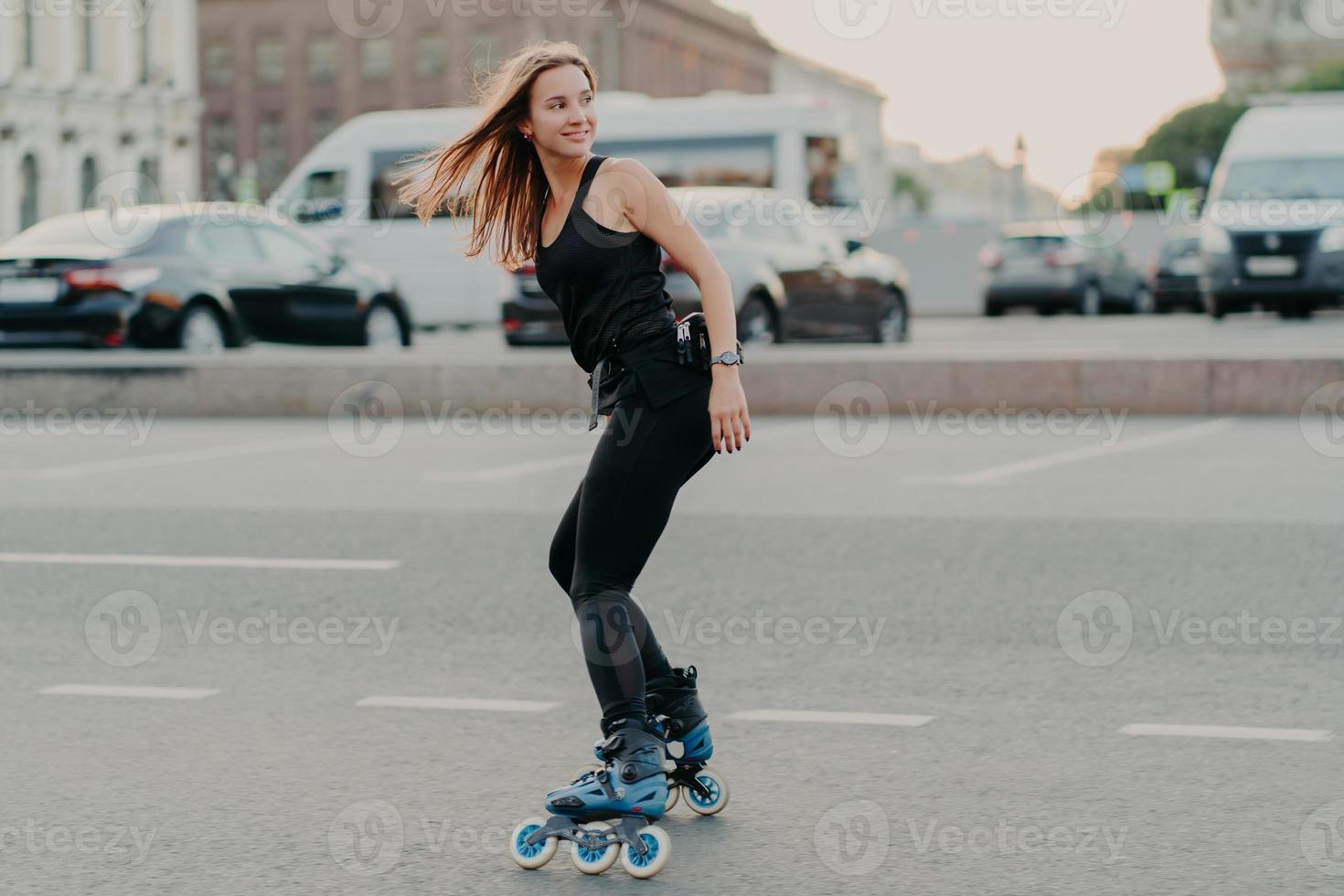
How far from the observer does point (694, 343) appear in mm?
4340

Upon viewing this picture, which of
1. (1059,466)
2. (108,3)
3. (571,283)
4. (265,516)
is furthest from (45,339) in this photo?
(108,3)

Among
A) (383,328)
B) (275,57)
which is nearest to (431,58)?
(275,57)

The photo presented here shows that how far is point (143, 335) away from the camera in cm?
1686

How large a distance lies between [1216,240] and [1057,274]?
934 cm

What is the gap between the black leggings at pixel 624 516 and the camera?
433 cm

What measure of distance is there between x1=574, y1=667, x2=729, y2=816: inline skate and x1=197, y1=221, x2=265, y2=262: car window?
13543mm

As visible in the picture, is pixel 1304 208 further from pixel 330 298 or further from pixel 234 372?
pixel 234 372

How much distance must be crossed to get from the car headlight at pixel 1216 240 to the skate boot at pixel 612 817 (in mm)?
21090

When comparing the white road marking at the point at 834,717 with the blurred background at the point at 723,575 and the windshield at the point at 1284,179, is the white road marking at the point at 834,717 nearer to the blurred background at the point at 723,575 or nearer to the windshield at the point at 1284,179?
the blurred background at the point at 723,575

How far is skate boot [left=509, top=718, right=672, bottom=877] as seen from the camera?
4.18 metres

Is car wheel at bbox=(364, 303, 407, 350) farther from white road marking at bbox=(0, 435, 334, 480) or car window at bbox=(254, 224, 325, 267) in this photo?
white road marking at bbox=(0, 435, 334, 480)

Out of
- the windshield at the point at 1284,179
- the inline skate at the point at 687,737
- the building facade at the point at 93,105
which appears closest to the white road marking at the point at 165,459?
the inline skate at the point at 687,737

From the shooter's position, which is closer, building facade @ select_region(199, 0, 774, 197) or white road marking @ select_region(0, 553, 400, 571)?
white road marking @ select_region(0, 553, 400, 571)

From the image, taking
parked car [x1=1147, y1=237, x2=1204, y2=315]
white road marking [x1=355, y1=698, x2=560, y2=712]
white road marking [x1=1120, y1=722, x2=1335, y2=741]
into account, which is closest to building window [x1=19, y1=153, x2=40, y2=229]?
parked car [x1=1147, y1=237, x2=1204, y2=315]
